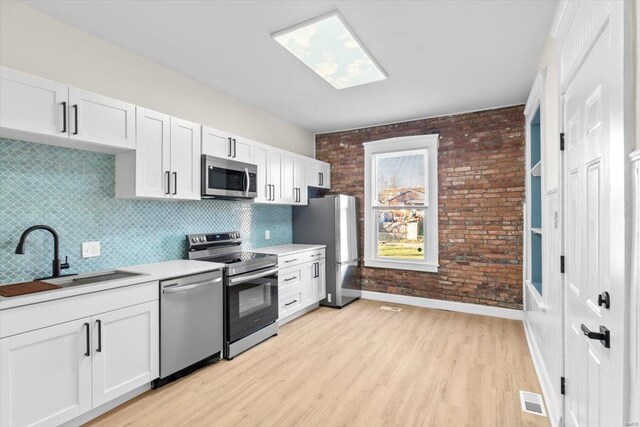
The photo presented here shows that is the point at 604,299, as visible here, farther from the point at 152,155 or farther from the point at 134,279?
the point at 152,155

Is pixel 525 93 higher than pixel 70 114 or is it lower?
higher

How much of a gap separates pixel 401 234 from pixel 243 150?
110 inches

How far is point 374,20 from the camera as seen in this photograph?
8.07ft

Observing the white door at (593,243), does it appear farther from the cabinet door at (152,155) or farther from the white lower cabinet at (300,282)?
the cabinet door at (152,155)

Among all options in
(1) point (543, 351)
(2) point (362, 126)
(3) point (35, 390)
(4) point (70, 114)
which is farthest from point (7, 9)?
(1) point (543, 351)

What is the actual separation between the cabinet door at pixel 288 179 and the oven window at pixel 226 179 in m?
0.89

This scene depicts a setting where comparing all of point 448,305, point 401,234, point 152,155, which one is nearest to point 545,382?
point 448,305

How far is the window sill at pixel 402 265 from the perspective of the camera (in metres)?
4.86

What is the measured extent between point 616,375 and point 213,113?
3925mm

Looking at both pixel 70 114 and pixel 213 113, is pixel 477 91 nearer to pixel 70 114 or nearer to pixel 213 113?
pixel 213 113

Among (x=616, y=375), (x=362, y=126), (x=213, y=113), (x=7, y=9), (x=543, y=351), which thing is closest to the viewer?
(x=616, y=375)

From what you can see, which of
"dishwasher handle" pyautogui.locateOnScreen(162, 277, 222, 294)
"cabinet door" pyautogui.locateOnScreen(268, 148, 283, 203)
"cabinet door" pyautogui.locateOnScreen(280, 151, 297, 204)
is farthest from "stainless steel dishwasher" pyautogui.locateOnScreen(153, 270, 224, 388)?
"cabinet door" pyautogui.locateOnScreen(280, 151, 297, 204)

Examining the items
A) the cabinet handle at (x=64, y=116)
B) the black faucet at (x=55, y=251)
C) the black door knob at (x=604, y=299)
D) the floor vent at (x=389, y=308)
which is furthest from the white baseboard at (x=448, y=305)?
the cabinet handle at (x=64, y=116)

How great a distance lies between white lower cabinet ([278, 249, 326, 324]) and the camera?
4051 millimetres
